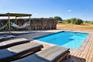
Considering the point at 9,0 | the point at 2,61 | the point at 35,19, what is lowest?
the point at 2,61

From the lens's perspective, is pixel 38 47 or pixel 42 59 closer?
pixel 42 59

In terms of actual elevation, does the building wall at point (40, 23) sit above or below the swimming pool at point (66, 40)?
above

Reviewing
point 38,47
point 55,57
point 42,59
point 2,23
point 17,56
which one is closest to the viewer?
point 42,59

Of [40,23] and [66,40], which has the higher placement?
[40,23]

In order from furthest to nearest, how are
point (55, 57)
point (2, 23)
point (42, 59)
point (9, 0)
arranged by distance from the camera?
1. point (9, 0)
2. point (2, 23)
3. point (55, 57)
4. point (42, 59)

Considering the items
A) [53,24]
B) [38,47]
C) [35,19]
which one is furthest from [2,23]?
[38,47]

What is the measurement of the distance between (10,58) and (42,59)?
0.84 m

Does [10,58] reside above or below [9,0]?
below

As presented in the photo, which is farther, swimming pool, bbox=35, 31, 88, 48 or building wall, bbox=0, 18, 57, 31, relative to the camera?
building wall, bbox=0, 18, 57, 31

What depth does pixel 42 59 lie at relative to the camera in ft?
10.2

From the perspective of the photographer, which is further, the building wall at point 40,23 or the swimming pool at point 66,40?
the building wall at point 40,23

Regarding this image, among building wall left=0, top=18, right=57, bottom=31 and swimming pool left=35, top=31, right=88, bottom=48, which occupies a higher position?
building wall left=0, top=18, right=57, bottom=31

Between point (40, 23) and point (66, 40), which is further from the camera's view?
point (40, 23)

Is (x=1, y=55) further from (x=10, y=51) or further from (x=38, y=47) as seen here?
(x=38, y=47)
